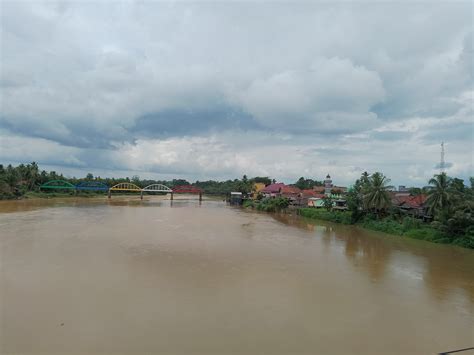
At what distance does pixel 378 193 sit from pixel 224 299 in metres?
21.4

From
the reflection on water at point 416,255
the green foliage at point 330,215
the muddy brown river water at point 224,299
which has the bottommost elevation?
the reflection on water at point 416,255

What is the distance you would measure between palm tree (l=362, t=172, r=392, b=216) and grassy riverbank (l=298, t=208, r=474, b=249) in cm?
146

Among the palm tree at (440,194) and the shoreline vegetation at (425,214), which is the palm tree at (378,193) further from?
the palm tree at (440,194)

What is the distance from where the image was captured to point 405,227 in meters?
22.9

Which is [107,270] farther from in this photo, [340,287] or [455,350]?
[455,350]

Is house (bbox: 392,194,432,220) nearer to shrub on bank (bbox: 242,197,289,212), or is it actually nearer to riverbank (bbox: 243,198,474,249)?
riverbank (bbox: 243,198,474,249)

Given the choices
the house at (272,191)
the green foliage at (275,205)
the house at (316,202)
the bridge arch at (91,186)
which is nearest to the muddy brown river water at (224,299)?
the house at (316,202)

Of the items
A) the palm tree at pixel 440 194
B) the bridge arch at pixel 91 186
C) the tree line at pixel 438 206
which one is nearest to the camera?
the tree line at pixel 438 206

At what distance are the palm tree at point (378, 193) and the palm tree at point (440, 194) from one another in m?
4.38

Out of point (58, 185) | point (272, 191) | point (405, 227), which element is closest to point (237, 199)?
point (272, 191)

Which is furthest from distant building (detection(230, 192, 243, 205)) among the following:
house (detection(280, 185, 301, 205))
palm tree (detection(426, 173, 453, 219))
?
palm tree (detection(426, 173, 453, 219))

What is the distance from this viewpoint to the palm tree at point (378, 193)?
997 inches

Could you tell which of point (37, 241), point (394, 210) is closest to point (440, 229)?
point (394, 210)

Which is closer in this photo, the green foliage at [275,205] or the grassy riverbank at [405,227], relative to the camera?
the grassy riverbank at [405,227]
